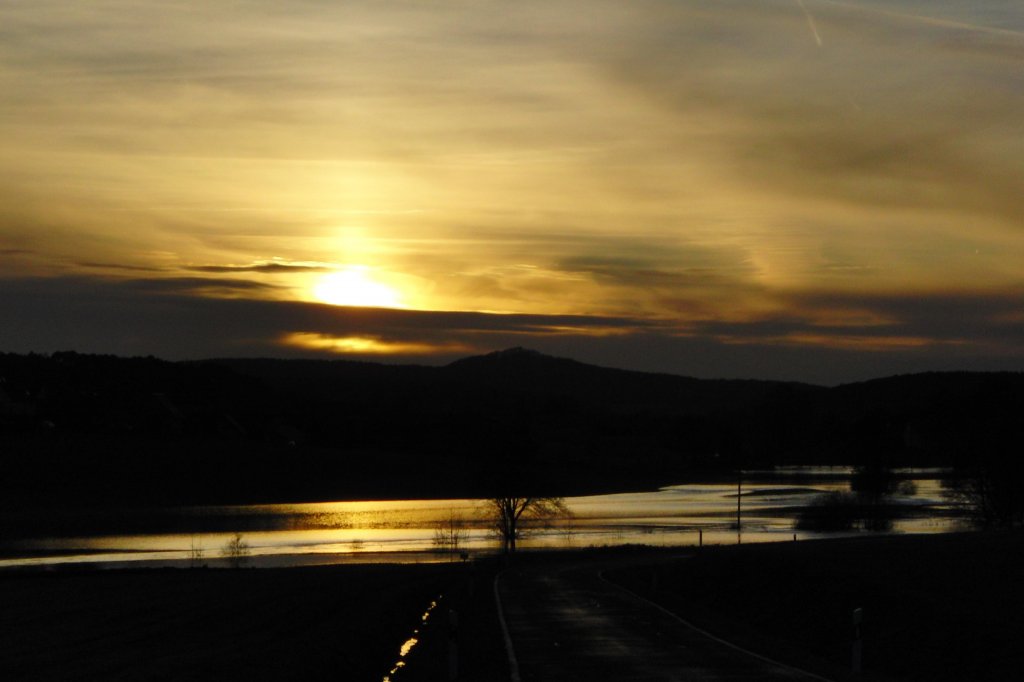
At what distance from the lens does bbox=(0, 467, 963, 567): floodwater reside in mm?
64812

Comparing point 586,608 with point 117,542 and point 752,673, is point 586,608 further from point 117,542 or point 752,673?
point 117,542

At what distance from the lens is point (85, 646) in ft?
83.0

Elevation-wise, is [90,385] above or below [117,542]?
above

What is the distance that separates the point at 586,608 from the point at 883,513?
2757 inches

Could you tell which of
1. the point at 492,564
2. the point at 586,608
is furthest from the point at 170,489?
the point at 586,608

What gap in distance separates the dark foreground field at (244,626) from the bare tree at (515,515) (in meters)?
25.9

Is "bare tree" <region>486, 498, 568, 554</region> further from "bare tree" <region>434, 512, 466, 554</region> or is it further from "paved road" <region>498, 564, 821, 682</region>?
"paved road" <region>498, 564, 821, 682</region>

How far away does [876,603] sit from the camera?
26.1 metres

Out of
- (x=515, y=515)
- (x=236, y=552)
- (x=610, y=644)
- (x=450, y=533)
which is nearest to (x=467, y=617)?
(x=610, y=644)

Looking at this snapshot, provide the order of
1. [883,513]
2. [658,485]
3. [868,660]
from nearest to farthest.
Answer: [868,660] < [883,513] < [658,485]

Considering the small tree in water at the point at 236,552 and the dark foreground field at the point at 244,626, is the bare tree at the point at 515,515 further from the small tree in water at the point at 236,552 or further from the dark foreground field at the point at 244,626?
the dark foreground field at the point at 244,626

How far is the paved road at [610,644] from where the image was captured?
18323mm

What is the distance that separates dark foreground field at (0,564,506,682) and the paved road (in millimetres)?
745

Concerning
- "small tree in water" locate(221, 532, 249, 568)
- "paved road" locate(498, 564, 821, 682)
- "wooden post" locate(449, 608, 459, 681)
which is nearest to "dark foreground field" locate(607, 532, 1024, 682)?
"paved road" locate(498, 564, 821, 682)
